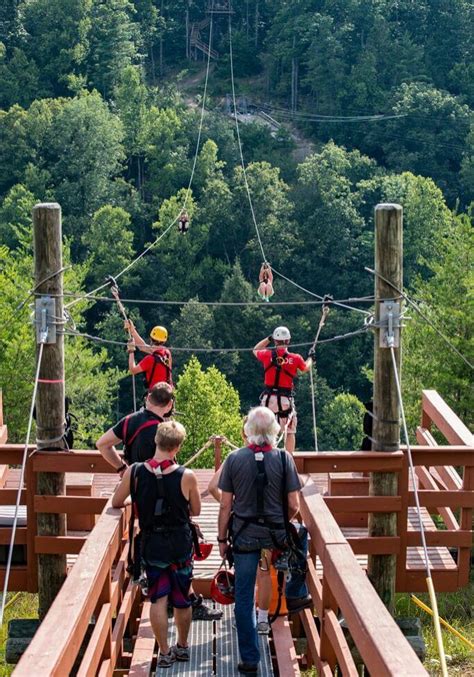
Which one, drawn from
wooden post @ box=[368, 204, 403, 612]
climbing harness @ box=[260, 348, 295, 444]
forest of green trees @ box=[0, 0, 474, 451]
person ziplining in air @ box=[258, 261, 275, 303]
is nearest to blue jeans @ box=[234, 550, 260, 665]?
wooden post @ box=[368, 204, 403, 612]

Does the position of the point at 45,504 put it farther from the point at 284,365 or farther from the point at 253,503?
the point at 284,365

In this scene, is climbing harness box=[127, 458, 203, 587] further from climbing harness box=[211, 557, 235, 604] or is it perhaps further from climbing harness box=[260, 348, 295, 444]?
climbing harness box=[260, 348, 295, 444]

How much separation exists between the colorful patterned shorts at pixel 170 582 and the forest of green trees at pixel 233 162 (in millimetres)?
34640

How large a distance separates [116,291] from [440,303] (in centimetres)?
2357

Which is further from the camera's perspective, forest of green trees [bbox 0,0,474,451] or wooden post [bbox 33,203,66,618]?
forest of green trees [bbox 0,0,474,451]

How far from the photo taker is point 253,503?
5957 mm

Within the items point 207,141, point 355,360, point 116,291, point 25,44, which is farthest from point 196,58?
point 116,291

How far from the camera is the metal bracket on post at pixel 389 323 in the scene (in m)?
8.07

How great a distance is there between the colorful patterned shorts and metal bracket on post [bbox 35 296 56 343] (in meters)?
2.45

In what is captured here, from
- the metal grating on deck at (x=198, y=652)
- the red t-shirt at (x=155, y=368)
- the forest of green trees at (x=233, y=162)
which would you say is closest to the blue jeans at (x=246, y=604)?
the metal grating on deck at (x=198, y=652)

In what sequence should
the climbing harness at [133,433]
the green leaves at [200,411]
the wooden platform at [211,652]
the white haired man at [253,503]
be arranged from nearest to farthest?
the white haired man at [253,503] < the wooden platform at [211,652] < the climbing harness at [133,433] < the green leaves at [200,411]

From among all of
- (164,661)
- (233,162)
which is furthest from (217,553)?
(233,162)

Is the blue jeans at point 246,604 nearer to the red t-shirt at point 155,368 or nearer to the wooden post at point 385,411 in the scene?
the wooden post at point 385,411

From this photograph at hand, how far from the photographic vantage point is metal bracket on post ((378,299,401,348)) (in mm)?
8070
